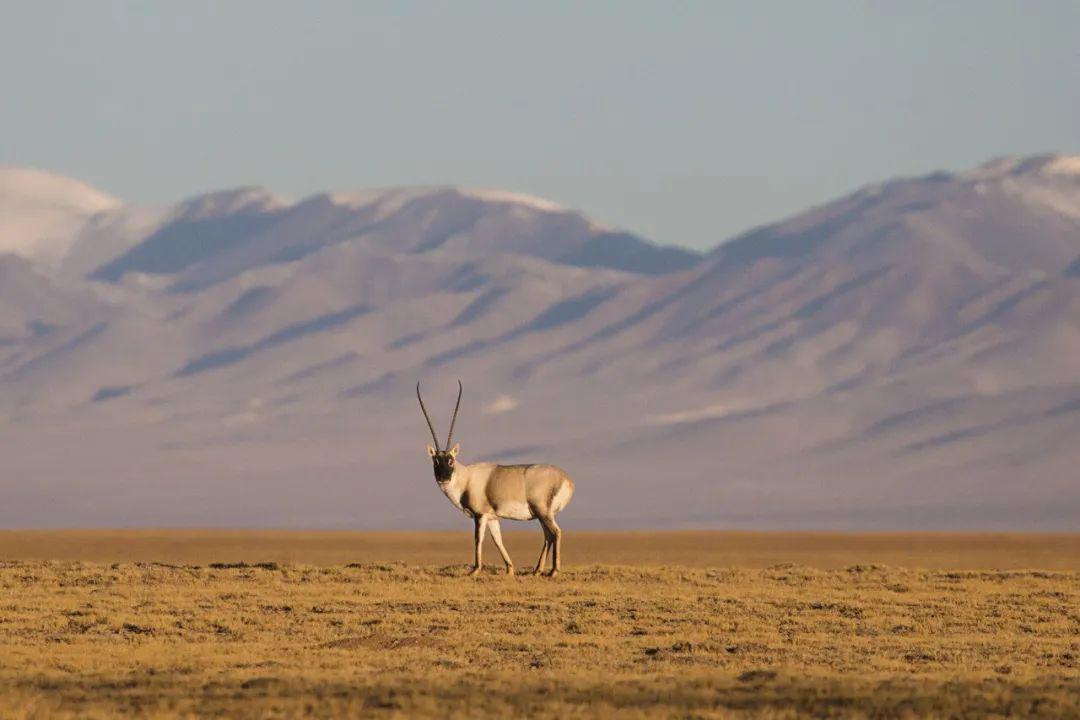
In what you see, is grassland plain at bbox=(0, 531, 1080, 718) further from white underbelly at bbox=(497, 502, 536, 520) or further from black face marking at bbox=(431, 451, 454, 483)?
black face marking at bbox=(431, 451, 454, 483)

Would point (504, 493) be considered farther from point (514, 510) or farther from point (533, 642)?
point (533, 642)

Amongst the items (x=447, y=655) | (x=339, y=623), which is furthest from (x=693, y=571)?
(x=447, y=655)

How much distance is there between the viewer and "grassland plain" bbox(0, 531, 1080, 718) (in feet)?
81.1

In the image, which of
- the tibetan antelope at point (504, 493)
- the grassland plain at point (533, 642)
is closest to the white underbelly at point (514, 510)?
the tibetan antelope at point (504, 493)

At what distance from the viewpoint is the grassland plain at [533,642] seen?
24734mm

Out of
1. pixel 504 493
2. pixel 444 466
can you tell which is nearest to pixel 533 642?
pixel 444 466

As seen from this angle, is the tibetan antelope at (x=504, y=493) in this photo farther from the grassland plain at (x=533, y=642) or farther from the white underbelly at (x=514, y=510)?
the grassland plain at (x=533, y=642)

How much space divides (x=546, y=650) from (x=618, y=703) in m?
5.79

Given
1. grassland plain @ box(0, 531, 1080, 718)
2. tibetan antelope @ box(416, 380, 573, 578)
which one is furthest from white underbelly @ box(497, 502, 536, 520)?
grassland plain @ box(0, 531, 1080, 718)

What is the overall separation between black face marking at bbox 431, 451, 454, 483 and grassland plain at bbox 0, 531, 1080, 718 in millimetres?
1712

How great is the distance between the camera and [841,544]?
8650 centimetres

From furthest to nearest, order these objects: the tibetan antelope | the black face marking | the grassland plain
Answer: the tibetan antelope → the black face marking → the grassland plain

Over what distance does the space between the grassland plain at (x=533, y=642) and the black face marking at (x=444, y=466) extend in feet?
5.62

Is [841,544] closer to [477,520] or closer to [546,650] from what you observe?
[477,520]
